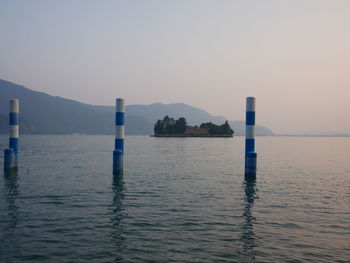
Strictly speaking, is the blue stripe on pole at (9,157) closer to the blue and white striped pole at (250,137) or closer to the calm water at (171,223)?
the calm water at (171,223)

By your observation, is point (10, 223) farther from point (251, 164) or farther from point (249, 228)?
point (251, 164)

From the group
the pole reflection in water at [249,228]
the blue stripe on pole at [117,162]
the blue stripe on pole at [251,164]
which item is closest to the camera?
the pole reflection in water at [249,228]

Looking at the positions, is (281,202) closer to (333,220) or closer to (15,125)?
(333,220)

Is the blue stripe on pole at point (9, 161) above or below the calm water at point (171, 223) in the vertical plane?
above

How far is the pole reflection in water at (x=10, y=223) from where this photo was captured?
10.1 metres

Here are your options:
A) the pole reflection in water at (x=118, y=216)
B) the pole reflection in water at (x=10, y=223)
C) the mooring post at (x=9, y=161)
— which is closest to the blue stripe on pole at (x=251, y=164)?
the pole reflection in water at (x=118, y=216)

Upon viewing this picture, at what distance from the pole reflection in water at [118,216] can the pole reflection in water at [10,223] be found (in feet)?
10.3

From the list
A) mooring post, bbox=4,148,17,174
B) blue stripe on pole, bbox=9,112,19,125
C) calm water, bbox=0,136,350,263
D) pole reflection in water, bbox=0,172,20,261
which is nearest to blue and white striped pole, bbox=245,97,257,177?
calm water, bbox=0,136,350,263

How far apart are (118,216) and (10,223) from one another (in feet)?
14.5

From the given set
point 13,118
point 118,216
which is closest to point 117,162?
point 13,118

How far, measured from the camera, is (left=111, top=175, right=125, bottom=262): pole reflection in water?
35.0 feet

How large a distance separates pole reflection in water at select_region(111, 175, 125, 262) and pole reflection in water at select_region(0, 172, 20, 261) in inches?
124

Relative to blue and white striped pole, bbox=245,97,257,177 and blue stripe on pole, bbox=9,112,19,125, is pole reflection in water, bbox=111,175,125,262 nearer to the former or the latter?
blue and white striped pole, bbox=245,97,257,177

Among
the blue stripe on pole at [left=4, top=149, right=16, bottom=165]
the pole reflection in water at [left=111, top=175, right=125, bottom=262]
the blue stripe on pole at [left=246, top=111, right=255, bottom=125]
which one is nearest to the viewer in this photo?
the pole reflection in water at [left=111, top=175, right=125, bottom=262]
